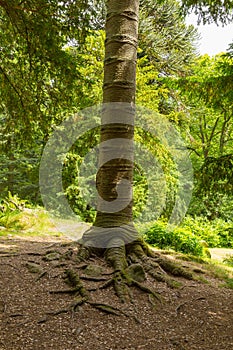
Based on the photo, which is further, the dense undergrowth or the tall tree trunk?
the dense undergrowth

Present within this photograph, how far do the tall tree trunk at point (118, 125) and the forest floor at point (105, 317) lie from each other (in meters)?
0.74

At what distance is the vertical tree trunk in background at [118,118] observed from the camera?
4.21m

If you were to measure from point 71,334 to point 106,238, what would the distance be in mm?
1652

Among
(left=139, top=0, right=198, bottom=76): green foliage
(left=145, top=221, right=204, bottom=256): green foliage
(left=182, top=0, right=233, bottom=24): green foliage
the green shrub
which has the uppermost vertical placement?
(left=139, top=0, right=198, bottom=76): green foliage

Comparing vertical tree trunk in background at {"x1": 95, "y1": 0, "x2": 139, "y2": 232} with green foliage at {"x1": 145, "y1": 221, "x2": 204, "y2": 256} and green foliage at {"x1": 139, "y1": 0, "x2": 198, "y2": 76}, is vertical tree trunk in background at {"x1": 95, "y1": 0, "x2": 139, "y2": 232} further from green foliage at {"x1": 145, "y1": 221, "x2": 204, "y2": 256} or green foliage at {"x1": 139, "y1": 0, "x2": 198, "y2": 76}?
green foliage at {"x1": 139, "y1": 0, "x2": 198, "y2": 76}

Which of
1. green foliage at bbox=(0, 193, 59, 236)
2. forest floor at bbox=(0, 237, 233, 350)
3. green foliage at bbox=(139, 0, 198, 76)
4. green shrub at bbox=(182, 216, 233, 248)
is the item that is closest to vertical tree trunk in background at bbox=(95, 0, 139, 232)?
forest floor at bbox=(0, 237, 233, 350)

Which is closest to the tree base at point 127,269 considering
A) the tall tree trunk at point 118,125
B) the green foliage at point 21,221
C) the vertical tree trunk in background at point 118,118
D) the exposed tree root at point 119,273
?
the exposed tree root at point 119,273

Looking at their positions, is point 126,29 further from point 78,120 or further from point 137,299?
point 78,120

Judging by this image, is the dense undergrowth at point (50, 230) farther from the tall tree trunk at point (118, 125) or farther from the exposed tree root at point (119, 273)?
the tall tree trunk at point (118, 125)

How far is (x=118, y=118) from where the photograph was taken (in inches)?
166

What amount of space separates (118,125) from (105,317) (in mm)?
2370

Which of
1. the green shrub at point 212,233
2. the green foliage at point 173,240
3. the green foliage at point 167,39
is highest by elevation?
the green foliage at point 167,39

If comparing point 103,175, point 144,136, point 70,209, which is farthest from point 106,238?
point 70,209

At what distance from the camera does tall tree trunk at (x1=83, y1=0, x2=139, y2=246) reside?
4.20 metres
